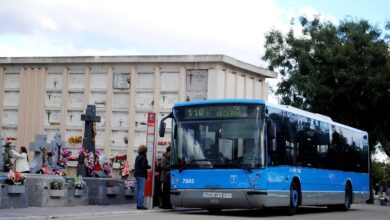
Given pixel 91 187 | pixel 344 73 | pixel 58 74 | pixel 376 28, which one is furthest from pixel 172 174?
pixel 376 28

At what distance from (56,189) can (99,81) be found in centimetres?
1038

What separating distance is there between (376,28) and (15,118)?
17.5 metres

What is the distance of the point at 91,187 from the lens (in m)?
19.5

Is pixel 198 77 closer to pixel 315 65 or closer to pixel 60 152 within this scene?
pixel 60 152

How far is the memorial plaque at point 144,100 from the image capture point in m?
27.0

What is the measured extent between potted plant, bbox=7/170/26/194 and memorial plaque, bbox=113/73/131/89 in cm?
1105

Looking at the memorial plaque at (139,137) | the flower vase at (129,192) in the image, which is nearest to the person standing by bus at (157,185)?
the flower vase at (129,192)

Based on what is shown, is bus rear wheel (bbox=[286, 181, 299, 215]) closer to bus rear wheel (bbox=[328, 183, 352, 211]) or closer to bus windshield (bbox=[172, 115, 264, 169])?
bus windshield (bbox=[172, 115, 264, 169])

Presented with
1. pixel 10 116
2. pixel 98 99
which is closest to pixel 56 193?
pixel 98 99

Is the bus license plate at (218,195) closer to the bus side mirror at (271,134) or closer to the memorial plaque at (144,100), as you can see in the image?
the bus side mirror at (271,134)

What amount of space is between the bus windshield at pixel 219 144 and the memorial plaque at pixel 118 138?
925 centimetres

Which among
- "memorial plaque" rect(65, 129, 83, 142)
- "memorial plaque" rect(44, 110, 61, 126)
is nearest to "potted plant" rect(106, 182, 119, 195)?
"memorial plaque" rect(65, 129, 83, 142)

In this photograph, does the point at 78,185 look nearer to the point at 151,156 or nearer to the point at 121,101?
the point at 151,156

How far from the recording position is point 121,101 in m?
27.3
